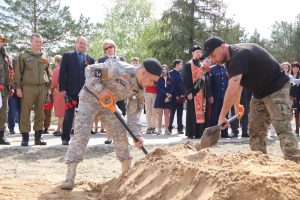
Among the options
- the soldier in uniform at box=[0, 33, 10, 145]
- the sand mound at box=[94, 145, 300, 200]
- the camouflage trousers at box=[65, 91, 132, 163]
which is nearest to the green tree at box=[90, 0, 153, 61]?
the soldier in uniform at box=[0, 33, 10, 145]

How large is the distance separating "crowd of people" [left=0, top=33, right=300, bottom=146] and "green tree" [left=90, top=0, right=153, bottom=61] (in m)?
29.8

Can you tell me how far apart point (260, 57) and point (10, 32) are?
32984 millimetres

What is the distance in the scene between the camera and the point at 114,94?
566 cm

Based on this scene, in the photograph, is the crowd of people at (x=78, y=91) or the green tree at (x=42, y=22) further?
the green tree at (x=42, y=22)

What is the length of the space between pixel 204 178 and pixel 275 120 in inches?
82.4

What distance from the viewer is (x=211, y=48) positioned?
538 cm

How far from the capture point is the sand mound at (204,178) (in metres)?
3.53

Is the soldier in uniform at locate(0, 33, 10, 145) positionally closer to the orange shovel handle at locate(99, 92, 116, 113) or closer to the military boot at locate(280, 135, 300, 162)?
the orange shovel handle at locate(99, 92, 116, 113)

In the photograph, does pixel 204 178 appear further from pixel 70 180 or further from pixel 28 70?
pixel 28 70

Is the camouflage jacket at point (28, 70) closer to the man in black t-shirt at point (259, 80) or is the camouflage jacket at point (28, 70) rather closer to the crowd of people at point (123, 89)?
the crowd of people at point (123, 89)

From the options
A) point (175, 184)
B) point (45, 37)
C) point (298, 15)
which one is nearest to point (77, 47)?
point (175, 184)

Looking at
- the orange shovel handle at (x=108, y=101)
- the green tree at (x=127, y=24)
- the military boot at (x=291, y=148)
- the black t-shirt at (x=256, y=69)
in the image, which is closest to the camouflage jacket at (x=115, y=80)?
the orange shovel handle at (x=108, y=101)

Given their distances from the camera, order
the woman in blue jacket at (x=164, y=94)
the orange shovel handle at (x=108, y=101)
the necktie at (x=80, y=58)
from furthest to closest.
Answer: the woman in blue jacket at (x=164, y=94), the necktie at (x=80, y=58), the orange shovel handle at (x=108, y=101)

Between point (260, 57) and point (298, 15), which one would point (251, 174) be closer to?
point (260, 57)
